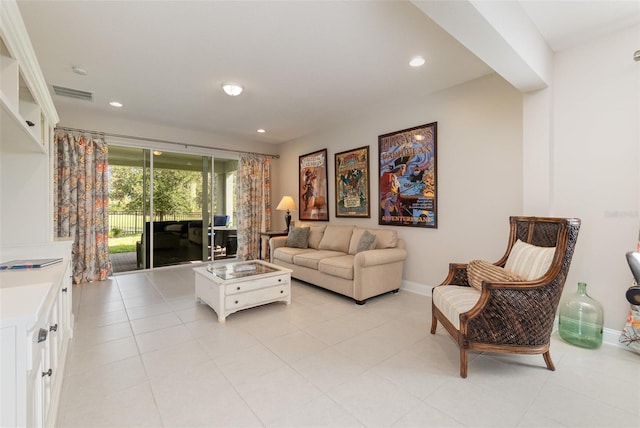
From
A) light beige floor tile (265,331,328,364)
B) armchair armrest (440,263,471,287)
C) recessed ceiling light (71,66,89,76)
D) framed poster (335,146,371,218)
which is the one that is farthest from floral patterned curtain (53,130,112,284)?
armchair armrest (440,263,471,287)

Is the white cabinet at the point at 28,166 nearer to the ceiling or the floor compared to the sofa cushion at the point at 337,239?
nearer to the ceiling

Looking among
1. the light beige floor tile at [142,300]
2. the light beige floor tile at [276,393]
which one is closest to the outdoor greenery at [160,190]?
the light beige floor tile at [142,300]

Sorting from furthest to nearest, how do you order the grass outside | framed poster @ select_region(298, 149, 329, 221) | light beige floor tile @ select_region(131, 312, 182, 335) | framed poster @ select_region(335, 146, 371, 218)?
framed poster @ select_region(298, 149, 329, 221)
the grass outside
framed poster @ select_region(335, 146, 371, 218)
light beige floor tile @ select_region(131, 312, 182, 335)

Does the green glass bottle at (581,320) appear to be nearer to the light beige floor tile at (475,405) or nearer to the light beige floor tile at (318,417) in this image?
the light beige floor tile at (475,405)

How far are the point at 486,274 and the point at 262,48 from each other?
2.71 m

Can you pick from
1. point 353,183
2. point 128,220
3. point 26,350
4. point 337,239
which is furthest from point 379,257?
point 128,220

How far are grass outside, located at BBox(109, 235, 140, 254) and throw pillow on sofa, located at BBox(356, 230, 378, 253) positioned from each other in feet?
12.7

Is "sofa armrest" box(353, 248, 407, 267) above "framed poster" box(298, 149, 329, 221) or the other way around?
the other way around

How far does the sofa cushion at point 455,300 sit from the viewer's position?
197 centimetres

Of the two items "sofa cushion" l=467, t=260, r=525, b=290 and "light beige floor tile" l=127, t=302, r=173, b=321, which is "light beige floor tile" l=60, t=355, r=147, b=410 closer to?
"light beige floor tile" l=127, t=302, r=173, b=321

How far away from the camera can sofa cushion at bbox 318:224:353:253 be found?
4254 millimetres

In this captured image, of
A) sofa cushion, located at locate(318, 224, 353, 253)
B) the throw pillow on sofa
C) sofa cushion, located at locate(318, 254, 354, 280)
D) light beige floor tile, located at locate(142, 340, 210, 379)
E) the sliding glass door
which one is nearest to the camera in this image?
light beige floor tile, located at locate(142, 340, 210, 379)

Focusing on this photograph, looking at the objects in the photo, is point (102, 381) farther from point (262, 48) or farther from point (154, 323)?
point (262, 48)

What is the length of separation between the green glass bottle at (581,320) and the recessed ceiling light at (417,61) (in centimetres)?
243
